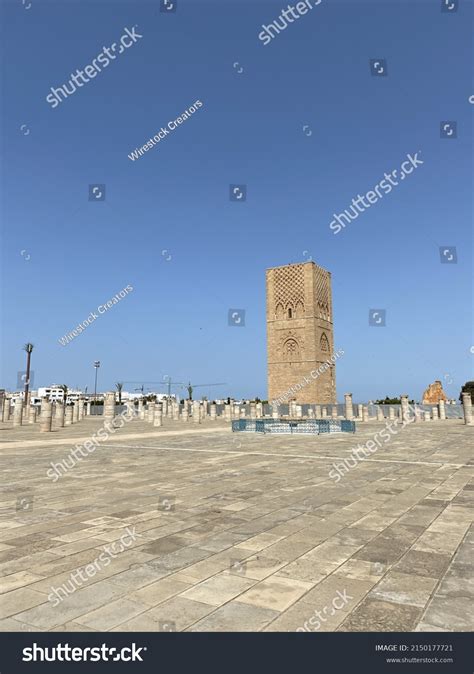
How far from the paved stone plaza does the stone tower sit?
40015mm

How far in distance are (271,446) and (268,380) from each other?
36.7 m

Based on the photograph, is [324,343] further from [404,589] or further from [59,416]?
[404,589]

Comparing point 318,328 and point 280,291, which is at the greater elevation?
point 280,291

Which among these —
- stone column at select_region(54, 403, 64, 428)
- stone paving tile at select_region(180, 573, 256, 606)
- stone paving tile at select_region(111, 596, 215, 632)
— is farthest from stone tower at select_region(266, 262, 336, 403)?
stone paving tile at select_region(111, 596, 215, 632)

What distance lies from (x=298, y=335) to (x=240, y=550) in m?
45.9

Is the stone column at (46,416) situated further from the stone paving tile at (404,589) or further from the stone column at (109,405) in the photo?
the stone paving tile at (404,589)

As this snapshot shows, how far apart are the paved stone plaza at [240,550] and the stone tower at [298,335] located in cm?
4002

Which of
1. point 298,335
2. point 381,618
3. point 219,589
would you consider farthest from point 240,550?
point 298,335

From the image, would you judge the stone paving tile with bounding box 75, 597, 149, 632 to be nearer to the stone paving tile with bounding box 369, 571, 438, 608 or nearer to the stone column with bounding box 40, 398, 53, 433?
the stone paving tile with bounding box 369, 571, 438, 608

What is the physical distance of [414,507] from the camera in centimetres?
569

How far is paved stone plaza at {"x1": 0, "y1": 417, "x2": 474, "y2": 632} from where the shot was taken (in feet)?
9.17

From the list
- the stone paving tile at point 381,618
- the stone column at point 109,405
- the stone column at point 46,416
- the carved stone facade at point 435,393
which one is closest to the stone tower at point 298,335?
the carved stone facade at point 435,393
